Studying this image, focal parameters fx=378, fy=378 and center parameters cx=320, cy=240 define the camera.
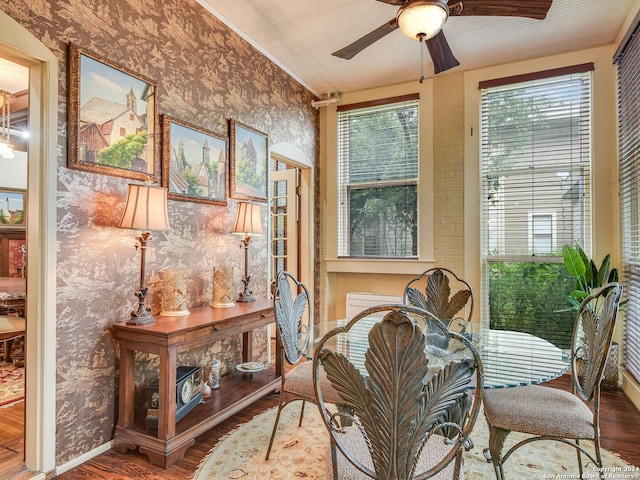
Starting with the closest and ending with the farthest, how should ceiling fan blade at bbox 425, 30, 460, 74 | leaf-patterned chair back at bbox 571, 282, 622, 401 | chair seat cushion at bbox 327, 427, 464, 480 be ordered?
chair seat cushion at bbox 327, 427, 464, 480
leaf-patterned chair back at bbox 571, 282, 622, 401
ceiling fan blade at bbox 425, 30, 460, 74

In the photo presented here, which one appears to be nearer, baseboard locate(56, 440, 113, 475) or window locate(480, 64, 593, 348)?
baseboard locate(56, 440, 113, 475)

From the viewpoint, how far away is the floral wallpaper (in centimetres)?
203

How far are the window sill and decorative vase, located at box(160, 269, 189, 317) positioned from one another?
7.91 ft

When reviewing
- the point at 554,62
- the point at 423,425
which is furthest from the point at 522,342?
the point at 554,62

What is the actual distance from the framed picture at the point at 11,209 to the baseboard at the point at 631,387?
22.2ft

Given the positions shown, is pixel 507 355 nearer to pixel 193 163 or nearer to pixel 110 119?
pixel 193 163

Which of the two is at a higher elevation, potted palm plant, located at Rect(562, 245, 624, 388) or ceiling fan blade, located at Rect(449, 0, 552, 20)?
ceiling fan blade, located at Rect(449, 0, 552, 20)

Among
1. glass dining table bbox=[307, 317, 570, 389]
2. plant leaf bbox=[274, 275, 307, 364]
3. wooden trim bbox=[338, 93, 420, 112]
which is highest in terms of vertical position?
wooden trim bbox=[338, 93, 420, 112]

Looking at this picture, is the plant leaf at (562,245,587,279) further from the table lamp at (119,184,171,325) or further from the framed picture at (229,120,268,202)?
the table lamp at (119,184,171,325)

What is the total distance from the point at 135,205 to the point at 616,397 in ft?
12.8

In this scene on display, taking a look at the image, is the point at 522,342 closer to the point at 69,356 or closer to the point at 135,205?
the point at 135,205

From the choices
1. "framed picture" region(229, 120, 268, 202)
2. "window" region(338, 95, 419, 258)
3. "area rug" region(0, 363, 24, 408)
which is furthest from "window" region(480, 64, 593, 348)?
"area rug" region(0, 363, 24, 408)

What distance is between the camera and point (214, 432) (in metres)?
2.48

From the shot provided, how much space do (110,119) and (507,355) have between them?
263 centimetres
